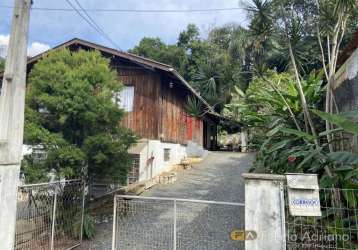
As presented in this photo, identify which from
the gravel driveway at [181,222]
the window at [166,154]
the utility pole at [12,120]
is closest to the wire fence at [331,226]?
the gravel driveway at [181,222]

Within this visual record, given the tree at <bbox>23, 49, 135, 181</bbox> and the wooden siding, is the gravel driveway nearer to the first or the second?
the tree at <bbox>23, 49, 135, 181</bbox>

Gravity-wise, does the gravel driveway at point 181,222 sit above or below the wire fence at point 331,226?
below

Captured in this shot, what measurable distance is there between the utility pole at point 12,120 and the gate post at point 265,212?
344 cm

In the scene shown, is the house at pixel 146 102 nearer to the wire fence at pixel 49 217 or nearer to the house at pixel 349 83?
the wire fence at pixel 49 217

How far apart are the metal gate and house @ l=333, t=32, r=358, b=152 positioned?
2798 mm

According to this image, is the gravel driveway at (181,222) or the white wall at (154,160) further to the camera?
the white wall at (154,160)

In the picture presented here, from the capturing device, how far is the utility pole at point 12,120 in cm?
420

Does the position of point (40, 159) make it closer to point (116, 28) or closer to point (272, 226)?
point (272, 226)

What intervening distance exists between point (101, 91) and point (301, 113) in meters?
4.60

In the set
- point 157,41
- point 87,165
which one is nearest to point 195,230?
point 87,165

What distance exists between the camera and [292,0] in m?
6.48

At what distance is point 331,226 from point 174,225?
231 centimetres

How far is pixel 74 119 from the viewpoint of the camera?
6.56m

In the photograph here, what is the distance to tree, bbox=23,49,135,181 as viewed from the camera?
6.09 meters
